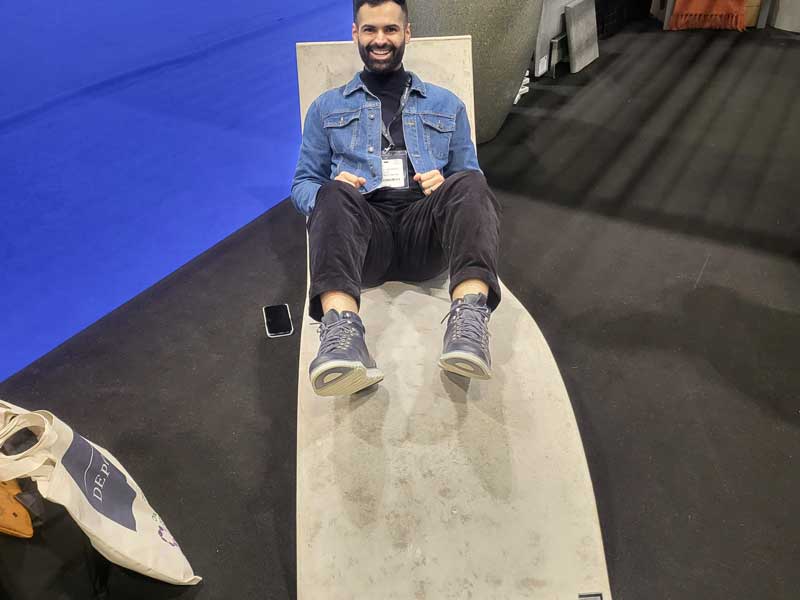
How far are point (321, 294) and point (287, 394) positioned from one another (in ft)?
2.04

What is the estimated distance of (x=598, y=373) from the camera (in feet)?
6.80

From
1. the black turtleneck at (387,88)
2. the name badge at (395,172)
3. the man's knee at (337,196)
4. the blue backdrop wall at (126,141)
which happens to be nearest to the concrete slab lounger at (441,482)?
the man's knee at (337,196)

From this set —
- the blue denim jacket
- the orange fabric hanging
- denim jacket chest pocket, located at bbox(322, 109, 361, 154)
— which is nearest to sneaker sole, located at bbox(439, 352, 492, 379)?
the blue denim jacket

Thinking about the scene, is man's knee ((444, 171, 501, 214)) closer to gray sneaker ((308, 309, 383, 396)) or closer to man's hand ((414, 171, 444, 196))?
man's hand ((414, 171, 444, 196))

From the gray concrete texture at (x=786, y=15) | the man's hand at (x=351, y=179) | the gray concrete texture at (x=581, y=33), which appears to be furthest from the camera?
the gray concrete texture at (x=786, y=15)

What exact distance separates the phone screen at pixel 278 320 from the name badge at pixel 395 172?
68 centimetres

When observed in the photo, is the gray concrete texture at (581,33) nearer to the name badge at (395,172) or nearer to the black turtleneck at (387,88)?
the black turtleneck at (387,88)

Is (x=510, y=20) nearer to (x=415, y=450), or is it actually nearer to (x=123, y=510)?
(x=415, y=450)

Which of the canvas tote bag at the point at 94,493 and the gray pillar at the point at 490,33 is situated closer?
the canvas tote bag at the point at 94,493

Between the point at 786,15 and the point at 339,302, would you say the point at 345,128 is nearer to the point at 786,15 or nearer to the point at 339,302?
the point at 339,302

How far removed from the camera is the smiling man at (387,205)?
1.45m

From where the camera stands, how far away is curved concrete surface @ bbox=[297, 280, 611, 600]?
4.06 feet

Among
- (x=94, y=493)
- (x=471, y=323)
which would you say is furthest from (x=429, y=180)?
(x=94, y=493)

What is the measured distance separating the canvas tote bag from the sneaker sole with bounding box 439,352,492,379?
78cm
